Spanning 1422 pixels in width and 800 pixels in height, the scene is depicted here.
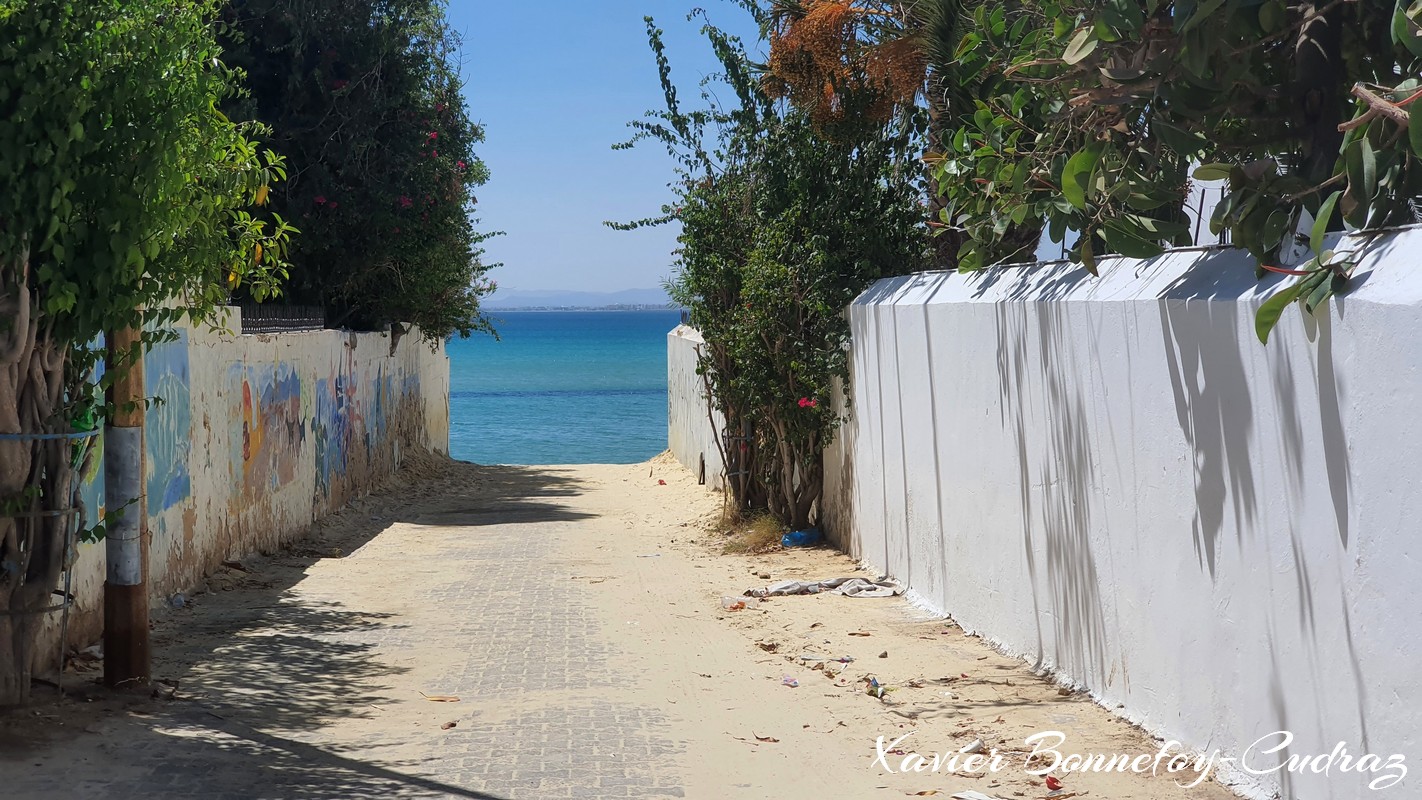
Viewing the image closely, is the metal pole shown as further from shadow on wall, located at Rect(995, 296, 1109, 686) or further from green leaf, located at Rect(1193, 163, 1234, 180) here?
green leaf, located at Rect(1193, 163, 1234, 180)

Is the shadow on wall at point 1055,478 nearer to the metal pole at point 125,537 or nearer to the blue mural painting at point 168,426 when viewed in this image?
the metal pole at point 125,537

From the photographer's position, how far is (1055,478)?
7047mm

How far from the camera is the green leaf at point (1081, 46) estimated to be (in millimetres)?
5824

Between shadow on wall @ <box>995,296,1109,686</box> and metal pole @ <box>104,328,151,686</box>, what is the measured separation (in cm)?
479

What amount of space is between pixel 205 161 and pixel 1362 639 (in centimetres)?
572

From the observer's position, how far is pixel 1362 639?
425cm

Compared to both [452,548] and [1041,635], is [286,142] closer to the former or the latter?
[452,548]

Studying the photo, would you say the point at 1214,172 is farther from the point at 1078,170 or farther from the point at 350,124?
the point at 350,124

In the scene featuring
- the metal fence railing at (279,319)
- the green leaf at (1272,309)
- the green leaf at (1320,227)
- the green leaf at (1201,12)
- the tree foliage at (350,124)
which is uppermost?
Answer: the tree foliage at (350,124)

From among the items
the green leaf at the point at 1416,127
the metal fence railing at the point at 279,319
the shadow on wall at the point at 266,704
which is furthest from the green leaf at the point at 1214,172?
the metal fence railing at the point at 279,319

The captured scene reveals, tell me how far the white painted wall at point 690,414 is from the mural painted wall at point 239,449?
16.6 feet

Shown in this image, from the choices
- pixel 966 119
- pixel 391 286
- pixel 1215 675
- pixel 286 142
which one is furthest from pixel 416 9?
pixel 1215 675

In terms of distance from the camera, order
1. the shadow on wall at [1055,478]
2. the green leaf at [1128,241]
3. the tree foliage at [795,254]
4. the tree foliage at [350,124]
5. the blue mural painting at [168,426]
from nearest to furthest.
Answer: the green leaf at [1128,241]
the shadow on wall at [1055,478]
the blue mural painting at [168,426]
the tree foliage at [795,254]
the tree foliage at [350,124]

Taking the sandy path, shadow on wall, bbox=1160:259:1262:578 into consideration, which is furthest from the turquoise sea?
shadow on wall, bbox=1160:259:1262:578
